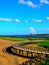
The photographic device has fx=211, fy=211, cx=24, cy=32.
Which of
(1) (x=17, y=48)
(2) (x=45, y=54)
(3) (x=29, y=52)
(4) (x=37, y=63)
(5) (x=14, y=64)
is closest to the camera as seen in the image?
(4) (x=37, y=63)

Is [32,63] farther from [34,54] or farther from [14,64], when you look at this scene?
[34,54]

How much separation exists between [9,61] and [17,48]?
1252 centimetres

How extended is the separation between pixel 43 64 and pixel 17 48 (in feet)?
85.1

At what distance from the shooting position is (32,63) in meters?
33.5

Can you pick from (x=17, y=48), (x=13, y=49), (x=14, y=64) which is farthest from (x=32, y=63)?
(x=13, y=49)

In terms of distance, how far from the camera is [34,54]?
54719 mm

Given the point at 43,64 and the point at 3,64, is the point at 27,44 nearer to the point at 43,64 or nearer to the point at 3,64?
the point at 3,64

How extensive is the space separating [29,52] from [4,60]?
356 inches

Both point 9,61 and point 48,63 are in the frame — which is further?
point 9,61

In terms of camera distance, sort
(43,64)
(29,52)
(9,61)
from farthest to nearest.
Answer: (29,52) < (9,61) < (43,64)

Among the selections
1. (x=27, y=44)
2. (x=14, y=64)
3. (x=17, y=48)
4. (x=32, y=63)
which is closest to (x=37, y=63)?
(x=32, y=63)

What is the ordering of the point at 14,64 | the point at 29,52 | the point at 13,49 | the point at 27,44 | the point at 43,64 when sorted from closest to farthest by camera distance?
the point at 43,64, the point at 14,64, the point at 29,52, the point at 13,49, the point at 27,44

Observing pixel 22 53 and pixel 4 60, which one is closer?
pixel 4 60

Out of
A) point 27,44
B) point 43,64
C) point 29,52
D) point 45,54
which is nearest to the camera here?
point 43,64
